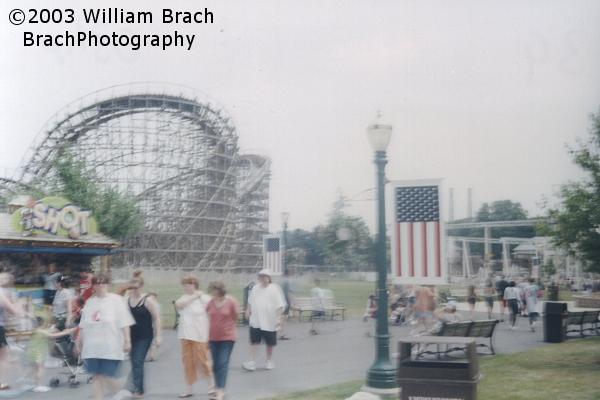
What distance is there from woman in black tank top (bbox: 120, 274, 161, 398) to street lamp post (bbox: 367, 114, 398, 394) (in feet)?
8.75

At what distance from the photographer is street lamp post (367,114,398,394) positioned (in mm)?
8227

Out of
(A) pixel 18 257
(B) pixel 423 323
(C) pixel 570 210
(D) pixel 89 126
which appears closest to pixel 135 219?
(D) pixel 89 126

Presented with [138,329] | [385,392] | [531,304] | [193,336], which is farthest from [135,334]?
[531,304]

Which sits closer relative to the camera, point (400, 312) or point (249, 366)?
point (249, 366)

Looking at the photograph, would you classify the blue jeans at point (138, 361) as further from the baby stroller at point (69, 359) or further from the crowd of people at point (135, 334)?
the baby stroller at point (69, 359)

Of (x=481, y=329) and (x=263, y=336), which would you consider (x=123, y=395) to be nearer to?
(x=263, y=336)

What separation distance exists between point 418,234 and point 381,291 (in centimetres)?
85

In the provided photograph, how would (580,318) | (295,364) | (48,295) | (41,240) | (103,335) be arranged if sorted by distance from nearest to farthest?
(103,335) < (295,364) < (580,318) < (48,295) < (41,240)

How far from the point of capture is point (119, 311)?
709 centimetres

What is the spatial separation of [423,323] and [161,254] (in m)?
40.8

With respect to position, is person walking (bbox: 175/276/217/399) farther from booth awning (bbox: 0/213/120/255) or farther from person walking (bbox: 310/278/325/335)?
person walking (bbox: 310/278/325/335)

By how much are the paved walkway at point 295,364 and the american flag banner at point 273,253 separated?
162 cm

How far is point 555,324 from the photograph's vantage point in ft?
46.4

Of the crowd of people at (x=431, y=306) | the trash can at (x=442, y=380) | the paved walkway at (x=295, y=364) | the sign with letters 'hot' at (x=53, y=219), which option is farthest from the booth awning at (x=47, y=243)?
the trash can at (x=442, y=380)
